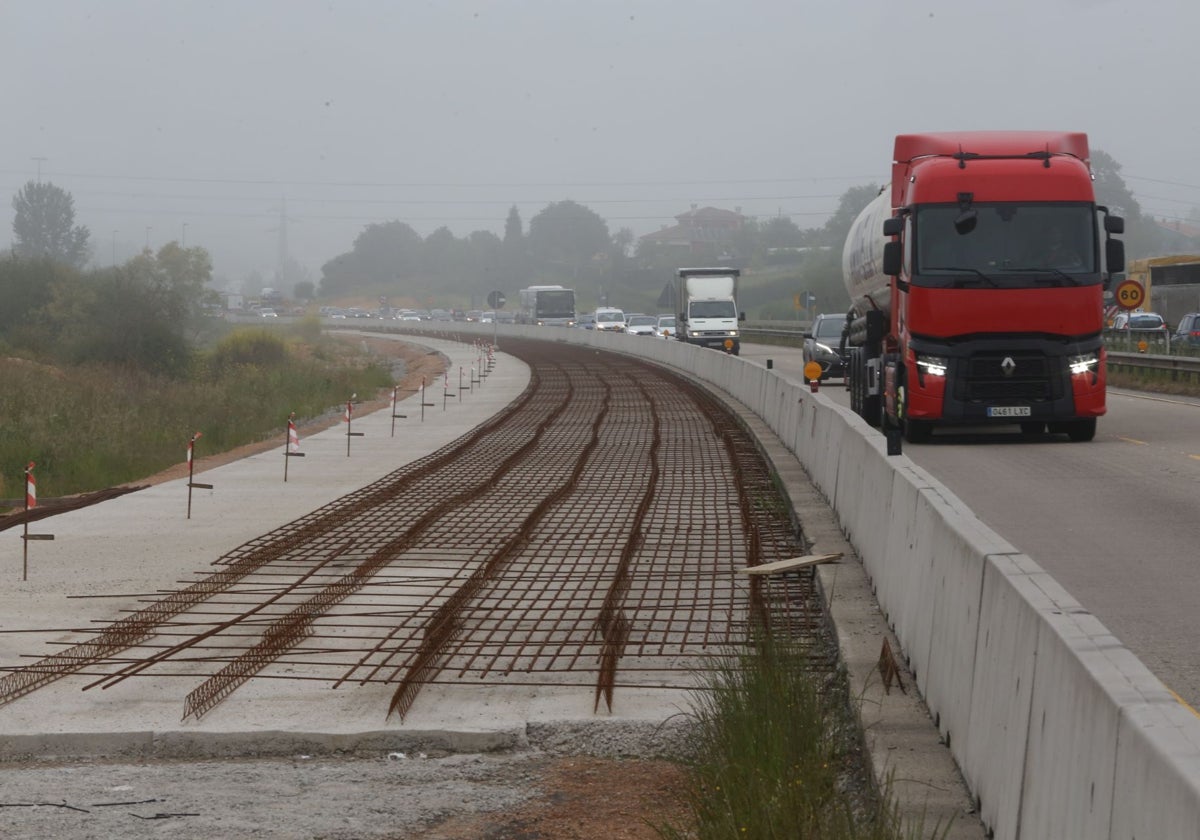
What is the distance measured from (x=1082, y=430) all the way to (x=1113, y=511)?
24.6 feet

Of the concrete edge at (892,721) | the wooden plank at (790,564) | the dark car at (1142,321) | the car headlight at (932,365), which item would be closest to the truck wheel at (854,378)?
the car headlight at (932,365)

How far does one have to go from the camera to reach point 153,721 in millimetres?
8359

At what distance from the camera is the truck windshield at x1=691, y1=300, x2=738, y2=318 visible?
63.2m

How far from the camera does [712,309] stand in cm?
6356

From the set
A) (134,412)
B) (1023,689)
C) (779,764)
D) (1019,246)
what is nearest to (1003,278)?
(1019,246)

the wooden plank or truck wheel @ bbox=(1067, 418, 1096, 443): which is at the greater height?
truck wheel @ bbox=(1067, 418, 1096, 443)

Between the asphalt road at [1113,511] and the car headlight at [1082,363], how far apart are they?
1091 mm

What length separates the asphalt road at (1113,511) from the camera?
32.0ft

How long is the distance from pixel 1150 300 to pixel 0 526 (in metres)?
60.2

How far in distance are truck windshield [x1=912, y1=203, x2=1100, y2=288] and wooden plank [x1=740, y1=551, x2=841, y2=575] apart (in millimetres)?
9515

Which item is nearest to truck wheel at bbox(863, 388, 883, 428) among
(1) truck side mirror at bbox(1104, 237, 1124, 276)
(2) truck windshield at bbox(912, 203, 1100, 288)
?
(2) truck windshield at bbox(912, 203, 1100, 288)

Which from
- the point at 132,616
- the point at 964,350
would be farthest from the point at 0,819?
the point at 964,350

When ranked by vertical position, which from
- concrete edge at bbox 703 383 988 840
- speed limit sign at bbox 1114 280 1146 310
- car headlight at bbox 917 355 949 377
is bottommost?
concrete edge at bbox 703 383 988 840

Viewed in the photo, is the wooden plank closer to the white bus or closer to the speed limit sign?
the speed limit sign
